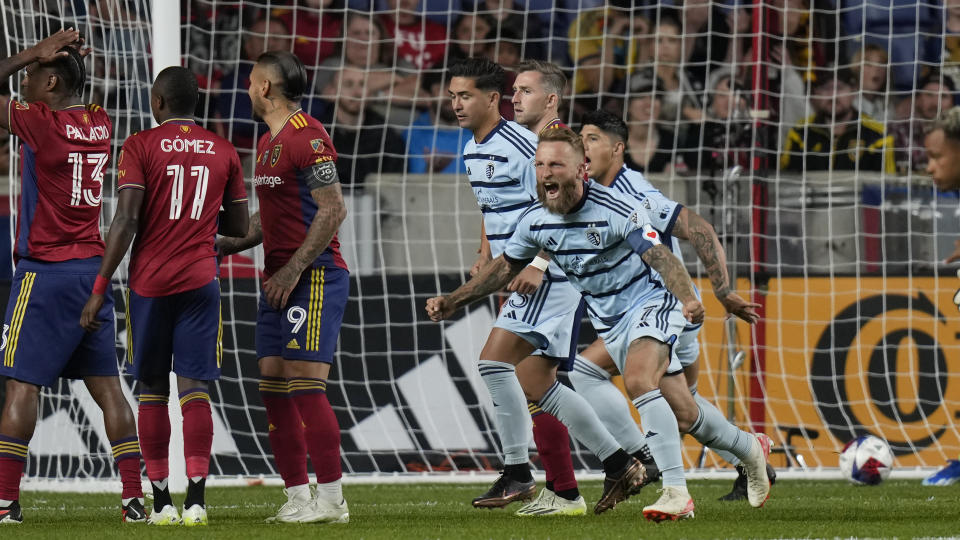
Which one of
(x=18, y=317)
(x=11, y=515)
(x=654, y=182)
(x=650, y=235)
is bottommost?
(x=11, y=515)

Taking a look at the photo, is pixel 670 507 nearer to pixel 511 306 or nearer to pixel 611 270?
pixel 611 270

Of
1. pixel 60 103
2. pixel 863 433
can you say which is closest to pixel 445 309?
pixel 60 103

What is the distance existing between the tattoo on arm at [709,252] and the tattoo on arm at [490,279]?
2.45 ft

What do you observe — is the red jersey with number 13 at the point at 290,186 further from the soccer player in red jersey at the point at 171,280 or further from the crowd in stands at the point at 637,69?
the crowd in stands at the point at 637,69

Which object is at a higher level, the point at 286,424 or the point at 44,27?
the point at 44,27

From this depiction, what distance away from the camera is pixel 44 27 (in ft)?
28.1

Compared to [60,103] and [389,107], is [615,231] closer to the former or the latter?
[60,103]

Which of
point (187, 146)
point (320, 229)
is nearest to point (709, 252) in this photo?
point (320, 229)

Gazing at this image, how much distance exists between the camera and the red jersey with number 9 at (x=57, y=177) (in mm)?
5680

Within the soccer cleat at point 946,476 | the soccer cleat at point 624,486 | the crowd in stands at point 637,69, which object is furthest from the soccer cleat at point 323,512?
the crowd in stands at point 637,69

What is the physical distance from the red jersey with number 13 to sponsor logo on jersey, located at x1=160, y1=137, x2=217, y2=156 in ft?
0.78

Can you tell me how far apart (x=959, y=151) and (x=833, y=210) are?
202 inches

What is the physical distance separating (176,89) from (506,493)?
2.20m

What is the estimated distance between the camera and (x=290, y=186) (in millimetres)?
5578
